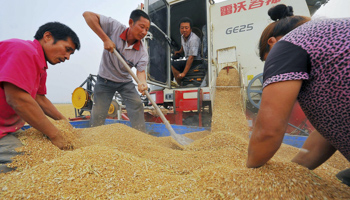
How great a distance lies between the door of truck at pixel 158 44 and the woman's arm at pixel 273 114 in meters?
2.70

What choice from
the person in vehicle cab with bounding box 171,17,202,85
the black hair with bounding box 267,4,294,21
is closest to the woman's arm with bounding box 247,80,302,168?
the black hair with bounding box 267,4,294,21

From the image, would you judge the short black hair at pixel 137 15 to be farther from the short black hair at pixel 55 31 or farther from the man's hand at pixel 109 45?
the short black hair at pixel 55 31

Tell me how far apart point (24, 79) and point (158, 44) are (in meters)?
2.72

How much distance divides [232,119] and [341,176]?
1.78 meters

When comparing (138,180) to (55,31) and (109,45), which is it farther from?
(109,45)

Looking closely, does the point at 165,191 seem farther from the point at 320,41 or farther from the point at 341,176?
the point at 341,176

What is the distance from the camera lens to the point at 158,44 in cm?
354

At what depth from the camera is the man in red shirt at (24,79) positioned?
1100 millimetres

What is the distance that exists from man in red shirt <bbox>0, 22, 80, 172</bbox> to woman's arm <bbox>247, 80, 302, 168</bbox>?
4.89 feet

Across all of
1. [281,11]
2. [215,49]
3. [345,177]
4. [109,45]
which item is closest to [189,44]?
[215,49]

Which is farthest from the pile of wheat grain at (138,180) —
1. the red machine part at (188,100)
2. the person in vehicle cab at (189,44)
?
the person in vehicle cab at (189,44)

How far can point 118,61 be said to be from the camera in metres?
2.54

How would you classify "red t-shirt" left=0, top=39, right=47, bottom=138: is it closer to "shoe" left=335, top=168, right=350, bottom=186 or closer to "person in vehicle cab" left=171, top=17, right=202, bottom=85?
"shoe" left=335, top=168, right=350, bottom=186

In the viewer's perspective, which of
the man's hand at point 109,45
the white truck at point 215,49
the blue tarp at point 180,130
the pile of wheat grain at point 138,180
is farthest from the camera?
the white truck at point 215,49
